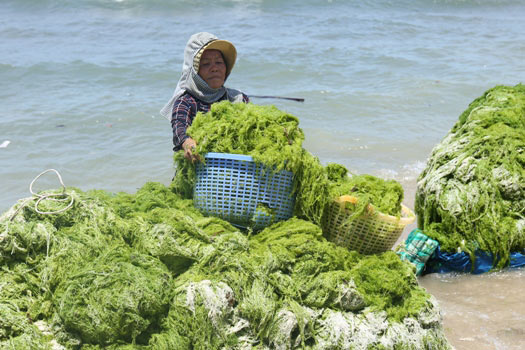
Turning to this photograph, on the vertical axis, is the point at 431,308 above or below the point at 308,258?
below

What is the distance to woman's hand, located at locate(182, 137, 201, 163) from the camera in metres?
3.61

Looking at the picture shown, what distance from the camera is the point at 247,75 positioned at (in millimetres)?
14562

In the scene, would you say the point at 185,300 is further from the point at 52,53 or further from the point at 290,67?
the point at 52,53

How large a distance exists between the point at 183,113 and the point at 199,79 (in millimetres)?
354

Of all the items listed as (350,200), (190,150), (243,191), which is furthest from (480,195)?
(190,150)

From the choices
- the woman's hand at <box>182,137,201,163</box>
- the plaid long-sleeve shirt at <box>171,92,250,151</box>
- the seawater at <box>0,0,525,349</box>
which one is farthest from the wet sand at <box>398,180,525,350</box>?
the plaid long-sleeve shirt at <box>171,92,250,151</box>

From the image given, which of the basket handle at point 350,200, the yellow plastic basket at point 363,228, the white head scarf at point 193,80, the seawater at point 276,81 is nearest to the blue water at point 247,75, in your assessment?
the seawater at point 276,81

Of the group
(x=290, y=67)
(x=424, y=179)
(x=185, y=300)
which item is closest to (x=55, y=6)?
(x=290, y=67)

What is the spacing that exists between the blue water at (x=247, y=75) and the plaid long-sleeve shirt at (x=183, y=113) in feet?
13.0

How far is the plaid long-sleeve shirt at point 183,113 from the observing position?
4191 mm

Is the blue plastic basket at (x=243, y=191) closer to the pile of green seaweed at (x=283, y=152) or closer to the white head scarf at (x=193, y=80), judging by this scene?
the pile of green seaweed at (x=283, y=152)

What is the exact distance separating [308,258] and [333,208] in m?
0.53

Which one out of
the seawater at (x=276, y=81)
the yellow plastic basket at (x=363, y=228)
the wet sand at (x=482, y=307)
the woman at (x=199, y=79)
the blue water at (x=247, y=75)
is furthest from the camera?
the blue water at (x=247, y=75)

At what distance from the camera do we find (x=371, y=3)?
1009 inches
